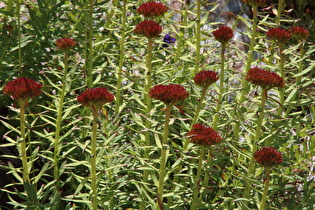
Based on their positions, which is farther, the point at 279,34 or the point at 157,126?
the point at 279,34

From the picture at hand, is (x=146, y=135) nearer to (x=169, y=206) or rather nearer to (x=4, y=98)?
(x=169, y=206)

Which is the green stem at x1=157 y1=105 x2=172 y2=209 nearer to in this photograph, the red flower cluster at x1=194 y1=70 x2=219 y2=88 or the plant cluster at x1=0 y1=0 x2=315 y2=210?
the plant cluster at x1=0 y1=0 x2=315 y2=210

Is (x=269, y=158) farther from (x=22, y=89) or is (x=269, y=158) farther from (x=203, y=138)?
(x=22, y=89)

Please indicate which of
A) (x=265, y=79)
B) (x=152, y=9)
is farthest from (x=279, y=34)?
(x=152, y=9)

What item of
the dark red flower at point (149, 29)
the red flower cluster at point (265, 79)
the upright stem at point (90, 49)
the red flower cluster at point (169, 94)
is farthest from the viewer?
the upright stem at point (90, 49)

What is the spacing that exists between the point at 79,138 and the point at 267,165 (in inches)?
38.3

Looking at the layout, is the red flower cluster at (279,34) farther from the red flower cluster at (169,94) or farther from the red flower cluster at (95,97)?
the red flower cluster at (95,97)

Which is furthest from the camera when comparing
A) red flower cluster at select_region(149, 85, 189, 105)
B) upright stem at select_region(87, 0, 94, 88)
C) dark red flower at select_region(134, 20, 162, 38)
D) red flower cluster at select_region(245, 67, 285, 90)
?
upright stem at select_region(87, 0, 94, 88)

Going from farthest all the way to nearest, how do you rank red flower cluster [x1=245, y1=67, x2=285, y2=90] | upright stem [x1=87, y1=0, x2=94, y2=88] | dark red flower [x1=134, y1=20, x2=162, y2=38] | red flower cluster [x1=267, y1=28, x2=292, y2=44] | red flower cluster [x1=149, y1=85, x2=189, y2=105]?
upright stem [x1=87, y1=0, x2=94, y2=88]
red flower cluster [x1=267, y1=28, x2=292, y2=44]
dark red flower [x1=134, y1=20, x2=162, y2=38]
red flower cluster [x1=245, y1=67, x2=285, y2=90]
red flower cluster [x1=149, y1=85, x2=189, y2=105]

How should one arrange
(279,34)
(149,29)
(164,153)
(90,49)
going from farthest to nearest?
(90,49)
(279,34)
(149,29)
(164,153)

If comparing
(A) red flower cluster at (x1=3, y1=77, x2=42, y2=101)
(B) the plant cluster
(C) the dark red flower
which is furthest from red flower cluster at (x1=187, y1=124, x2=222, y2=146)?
(A) red flower cluster at (x1=3, y1=77, x2=42, y2=101)

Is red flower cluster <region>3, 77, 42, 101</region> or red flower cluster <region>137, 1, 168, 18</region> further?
red flower cluster <region>137, 1, 168, 18</region>

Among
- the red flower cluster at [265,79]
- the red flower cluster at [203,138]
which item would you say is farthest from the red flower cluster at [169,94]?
the red flower cluster at [265,79]

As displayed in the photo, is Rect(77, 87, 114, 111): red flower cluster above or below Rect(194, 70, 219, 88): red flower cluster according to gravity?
below
